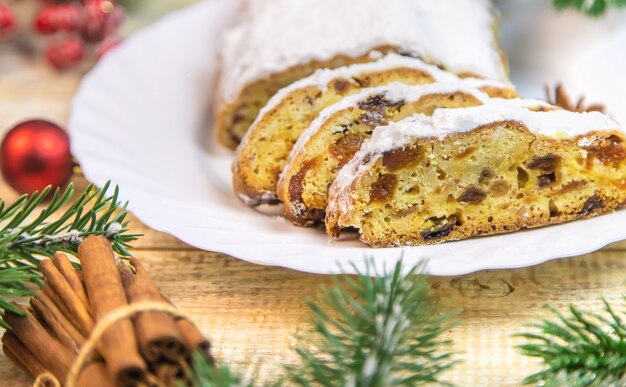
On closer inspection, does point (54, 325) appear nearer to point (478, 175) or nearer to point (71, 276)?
point (71, 276)

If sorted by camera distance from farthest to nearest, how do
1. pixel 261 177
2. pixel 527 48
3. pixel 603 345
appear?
pixel 527 48, pixel 261 177, pixel 603 345

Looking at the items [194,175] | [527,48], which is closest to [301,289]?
[194,175]

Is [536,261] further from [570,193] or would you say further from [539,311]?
[570,193]

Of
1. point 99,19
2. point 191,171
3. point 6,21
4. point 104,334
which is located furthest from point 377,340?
point 6,21

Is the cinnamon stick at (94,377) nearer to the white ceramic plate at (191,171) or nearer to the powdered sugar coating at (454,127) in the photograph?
the white ceramic plate at (191,171)

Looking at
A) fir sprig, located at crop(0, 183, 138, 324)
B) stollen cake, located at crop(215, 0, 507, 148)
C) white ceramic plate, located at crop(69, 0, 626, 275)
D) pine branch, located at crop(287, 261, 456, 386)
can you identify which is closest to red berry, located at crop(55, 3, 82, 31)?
white ceramic plate, located at crop(69, 0, 626, 275)

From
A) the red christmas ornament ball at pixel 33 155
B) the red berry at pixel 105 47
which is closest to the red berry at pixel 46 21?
the red berry at pixel 105 47
